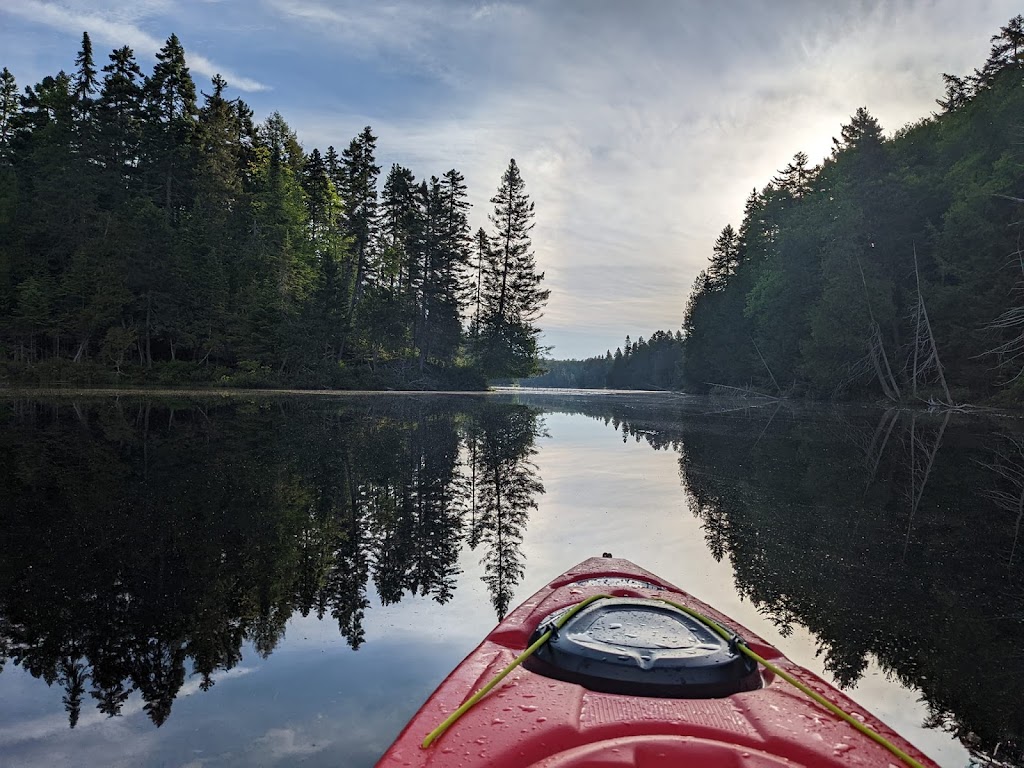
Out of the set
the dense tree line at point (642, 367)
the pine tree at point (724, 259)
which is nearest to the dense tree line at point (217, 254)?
the pine tree at point (724, 259)

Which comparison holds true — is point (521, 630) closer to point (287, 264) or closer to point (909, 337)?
point (909, 337)

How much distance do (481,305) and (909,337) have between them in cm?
3478

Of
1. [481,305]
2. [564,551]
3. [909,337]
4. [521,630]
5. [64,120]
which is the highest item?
[64,120]

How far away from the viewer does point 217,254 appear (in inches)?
1489

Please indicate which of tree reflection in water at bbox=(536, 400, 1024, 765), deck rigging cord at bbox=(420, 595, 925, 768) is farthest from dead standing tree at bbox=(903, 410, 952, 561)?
deck rigging cord at bbox=(420, 595, 925, 768)

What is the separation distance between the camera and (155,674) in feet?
10.2

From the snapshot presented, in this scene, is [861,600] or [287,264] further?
[287,264]

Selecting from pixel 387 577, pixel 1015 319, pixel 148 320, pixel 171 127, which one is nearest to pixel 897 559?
pixel 387 577

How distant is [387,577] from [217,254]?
39.8 m

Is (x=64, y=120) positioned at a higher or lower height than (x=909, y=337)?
higher

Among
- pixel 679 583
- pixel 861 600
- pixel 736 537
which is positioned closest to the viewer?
pixel 861 600

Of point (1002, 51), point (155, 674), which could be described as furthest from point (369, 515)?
point (1002, 51)

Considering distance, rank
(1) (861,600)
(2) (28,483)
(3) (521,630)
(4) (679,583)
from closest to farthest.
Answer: (3) (521,630) → (1) (861,600) → (4) (679,583) → (2) (28,483)

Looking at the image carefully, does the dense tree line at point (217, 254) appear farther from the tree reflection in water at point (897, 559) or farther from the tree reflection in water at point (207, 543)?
the tree reflection in water at point (897, 559)
